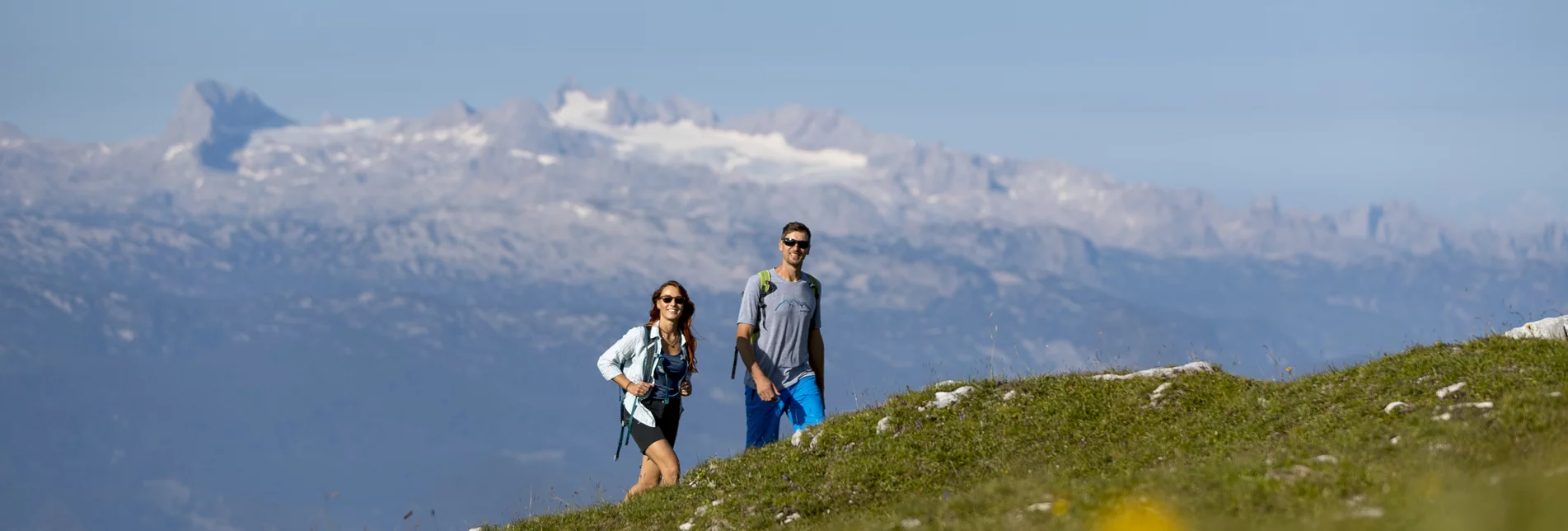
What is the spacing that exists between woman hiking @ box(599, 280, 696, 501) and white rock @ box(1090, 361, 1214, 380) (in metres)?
5.39

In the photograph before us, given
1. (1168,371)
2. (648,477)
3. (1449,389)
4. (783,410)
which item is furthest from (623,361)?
(1449,389)

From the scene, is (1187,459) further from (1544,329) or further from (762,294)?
(1544,329)

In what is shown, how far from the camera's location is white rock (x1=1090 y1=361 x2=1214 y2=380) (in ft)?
52.7

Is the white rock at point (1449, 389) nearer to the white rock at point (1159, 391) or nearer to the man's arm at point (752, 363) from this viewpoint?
the white rock at point (1159, 391)

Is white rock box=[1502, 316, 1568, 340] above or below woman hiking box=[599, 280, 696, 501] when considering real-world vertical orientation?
below

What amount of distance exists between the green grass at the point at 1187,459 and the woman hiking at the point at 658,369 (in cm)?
65

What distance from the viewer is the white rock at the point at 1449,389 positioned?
12.7 meters

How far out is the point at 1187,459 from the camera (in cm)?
1247

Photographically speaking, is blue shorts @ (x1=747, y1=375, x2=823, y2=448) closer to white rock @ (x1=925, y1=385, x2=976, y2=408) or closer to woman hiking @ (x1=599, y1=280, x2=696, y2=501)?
woman hiking @ (x1=599, y1=280, x2=696, y2=501)

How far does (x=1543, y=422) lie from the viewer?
1068 centimetres

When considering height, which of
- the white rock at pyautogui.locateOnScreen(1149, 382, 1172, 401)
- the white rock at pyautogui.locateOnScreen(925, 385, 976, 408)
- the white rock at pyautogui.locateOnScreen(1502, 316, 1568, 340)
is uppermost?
the white rock at pyautogui.locateOnScreen(925, 385, 976, 408)

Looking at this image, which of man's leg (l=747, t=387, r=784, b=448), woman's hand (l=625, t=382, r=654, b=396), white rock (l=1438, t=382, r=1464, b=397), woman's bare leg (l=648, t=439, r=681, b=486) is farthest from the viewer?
man's leg (l=747, t=387, r=784, b=448)

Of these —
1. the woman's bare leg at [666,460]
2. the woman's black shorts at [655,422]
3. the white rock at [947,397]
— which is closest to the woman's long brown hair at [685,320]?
the woman's black shorts at [655,422]

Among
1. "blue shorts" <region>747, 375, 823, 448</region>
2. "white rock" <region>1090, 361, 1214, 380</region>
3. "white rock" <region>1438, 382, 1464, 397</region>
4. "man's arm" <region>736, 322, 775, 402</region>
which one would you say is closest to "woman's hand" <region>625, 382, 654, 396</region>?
"man's arm" <region>736, 322, 775, 402</region>
